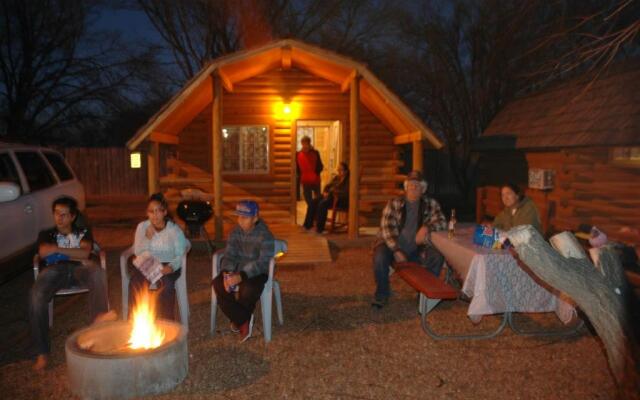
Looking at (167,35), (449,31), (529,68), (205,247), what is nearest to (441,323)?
(205,247)

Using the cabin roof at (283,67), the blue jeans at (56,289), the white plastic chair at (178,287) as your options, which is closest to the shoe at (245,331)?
the white plastic chair at (178,287)

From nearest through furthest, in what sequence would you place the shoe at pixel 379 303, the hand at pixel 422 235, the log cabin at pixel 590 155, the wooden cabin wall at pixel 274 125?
the shoe at pixel 379 303 < the hand at pixel 422 235 < the log cabin at pixel 590 155 < the wooden cabin wall at pixel 274 125

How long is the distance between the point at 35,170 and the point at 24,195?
74cm

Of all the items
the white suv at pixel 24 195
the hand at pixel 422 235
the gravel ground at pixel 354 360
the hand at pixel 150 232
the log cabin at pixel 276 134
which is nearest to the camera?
the gravel ground at pixel 354 360

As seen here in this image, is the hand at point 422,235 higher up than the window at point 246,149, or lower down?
lower down

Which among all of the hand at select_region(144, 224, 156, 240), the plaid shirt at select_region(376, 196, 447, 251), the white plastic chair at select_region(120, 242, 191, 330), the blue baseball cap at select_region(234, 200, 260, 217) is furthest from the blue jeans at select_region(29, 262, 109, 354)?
the plaid shirt at select_region(376, 196, 447, 251)

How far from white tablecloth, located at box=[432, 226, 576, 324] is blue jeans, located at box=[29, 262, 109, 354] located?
367 cm

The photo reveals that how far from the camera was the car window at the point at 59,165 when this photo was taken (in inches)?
325

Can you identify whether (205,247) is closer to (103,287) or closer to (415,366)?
(103,287)

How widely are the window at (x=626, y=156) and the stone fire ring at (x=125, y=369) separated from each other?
9.42m

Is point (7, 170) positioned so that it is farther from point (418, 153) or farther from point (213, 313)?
point (418, 153)

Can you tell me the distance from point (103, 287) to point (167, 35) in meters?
20.4

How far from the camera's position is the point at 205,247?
10.3 metres

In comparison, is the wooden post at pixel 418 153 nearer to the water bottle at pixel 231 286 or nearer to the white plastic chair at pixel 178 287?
the white plastic chair at pixel 178 287
